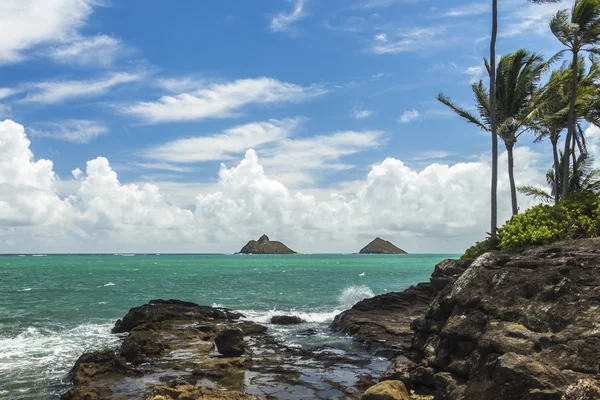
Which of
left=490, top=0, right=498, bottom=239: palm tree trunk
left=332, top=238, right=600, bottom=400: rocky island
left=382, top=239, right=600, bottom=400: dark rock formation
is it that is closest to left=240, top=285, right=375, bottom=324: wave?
left=490, top=0, right=498, bottom=239: palm tree trunk

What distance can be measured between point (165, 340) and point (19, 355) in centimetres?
636

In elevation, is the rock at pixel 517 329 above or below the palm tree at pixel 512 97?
below

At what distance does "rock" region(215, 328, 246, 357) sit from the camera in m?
19.0

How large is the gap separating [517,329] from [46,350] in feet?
68.3

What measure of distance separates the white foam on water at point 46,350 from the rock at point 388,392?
1135 centimetres

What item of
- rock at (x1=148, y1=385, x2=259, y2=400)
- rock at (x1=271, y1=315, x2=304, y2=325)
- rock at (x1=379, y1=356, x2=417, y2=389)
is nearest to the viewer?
rock at (x1=148, y1=385, x2=259, y2=400)

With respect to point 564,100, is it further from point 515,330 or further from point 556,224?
point 515,330

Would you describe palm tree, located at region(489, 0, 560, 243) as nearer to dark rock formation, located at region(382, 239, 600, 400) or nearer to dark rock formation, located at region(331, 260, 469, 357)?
dark rock formation, located at region(331, 260, 469, 357)

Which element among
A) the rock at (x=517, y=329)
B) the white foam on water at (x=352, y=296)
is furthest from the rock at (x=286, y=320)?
the rock at (x=517, y=329)

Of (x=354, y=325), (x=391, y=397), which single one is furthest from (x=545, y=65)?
(x=391, y=397)

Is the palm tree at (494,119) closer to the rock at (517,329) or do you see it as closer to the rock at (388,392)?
the rock at (517,329)

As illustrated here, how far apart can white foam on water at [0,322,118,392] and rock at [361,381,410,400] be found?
11.3 meters

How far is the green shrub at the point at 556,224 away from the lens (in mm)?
16234

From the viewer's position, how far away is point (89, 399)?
534 inches
